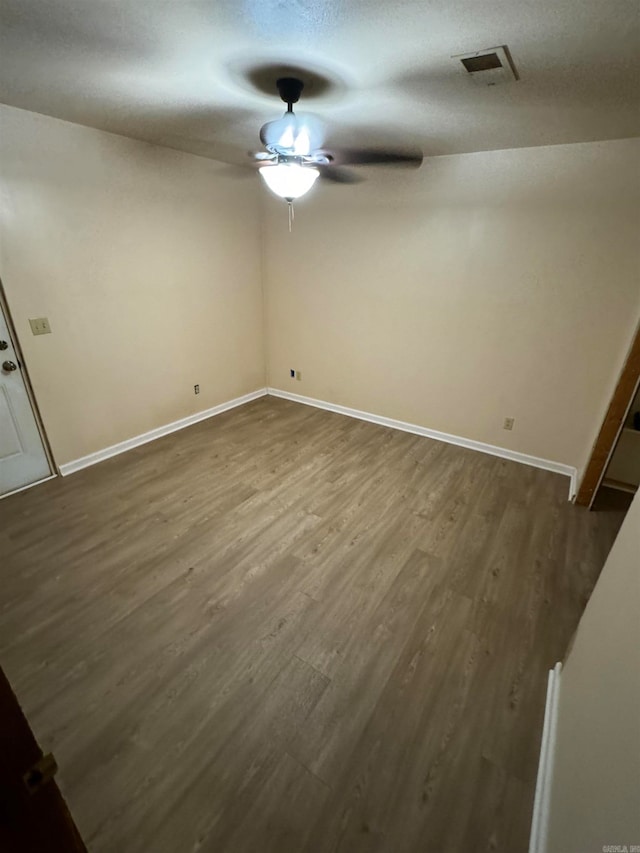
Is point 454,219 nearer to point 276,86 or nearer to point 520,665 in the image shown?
point 276,86

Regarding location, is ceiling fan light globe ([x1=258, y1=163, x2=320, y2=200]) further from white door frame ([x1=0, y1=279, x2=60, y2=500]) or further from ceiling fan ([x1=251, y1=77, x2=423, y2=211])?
white door frame ([x1=0, y1=279, x2=60, y2=500])

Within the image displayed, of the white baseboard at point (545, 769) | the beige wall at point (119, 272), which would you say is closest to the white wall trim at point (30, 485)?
the beige wall at point (119, 272)

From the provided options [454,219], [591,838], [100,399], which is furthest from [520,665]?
[100,399]

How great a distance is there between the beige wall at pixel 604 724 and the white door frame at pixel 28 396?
134 inches

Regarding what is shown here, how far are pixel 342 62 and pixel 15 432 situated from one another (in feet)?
9.72

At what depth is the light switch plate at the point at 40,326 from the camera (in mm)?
2566

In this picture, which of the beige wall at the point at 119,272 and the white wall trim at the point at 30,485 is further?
the white wall trim at the point at 30,485

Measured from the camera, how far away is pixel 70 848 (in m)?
0.60

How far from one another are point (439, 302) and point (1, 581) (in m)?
3.61

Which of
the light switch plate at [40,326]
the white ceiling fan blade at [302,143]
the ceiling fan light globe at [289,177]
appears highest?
the white ceiling fan blade at [302,143]

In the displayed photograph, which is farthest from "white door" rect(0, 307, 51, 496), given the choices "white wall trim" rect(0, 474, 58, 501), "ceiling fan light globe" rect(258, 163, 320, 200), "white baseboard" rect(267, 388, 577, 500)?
"white baseboard" rect(267, 388, 577, 500)

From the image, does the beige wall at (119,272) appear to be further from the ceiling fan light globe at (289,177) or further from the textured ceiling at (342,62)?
the ceiling fan light globe at (289,177)

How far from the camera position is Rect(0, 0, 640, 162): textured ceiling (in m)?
1.17

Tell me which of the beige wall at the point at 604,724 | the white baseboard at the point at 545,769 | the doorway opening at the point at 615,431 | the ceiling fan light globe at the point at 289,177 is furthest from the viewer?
the doorway opening at the point at 615,431
